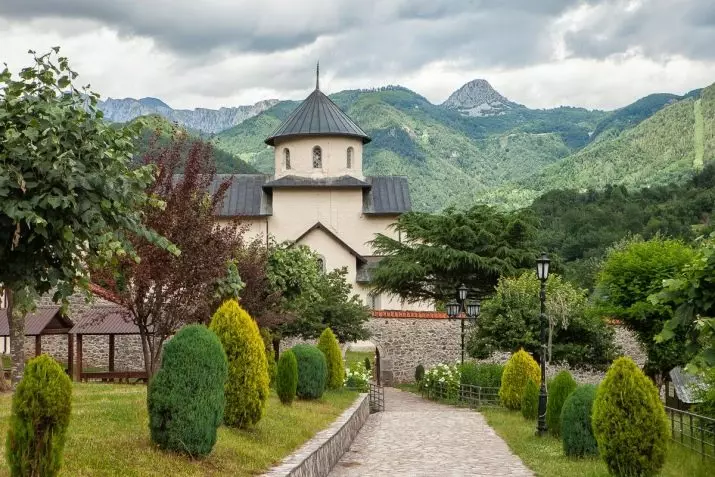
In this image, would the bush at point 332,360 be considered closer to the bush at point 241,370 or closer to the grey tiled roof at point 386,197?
the bush at point 241,370

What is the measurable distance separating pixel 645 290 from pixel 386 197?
55.5 feet

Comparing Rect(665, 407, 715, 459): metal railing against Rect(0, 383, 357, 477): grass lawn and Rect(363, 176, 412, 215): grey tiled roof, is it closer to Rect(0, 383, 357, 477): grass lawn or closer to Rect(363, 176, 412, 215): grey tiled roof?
Rect(0, 383, 357, 477): grass lawn

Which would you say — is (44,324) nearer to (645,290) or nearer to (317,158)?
(645,290)

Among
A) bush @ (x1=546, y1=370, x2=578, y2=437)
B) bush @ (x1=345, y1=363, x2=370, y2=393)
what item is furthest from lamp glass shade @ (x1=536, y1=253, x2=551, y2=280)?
Result: bush @ (x1=345, y1=363, x2=370, y2=393)

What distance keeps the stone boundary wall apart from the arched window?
87.4 ft

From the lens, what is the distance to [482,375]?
87.0ft

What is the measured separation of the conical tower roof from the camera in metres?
43.2

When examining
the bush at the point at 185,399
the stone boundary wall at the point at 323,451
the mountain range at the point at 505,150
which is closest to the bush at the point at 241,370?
the stone boundary wall at the point at 323,451

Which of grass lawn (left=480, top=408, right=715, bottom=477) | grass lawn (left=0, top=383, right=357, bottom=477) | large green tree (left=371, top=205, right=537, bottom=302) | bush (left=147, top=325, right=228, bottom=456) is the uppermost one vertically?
large green tree (left=371, top=205, right=537, bottom=302)

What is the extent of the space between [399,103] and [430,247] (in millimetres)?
157465

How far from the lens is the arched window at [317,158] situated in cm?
4350

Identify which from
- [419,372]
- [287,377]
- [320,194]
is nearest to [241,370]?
[287,377]

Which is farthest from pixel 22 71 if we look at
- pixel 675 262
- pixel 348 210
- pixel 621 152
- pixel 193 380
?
pixel 621 152

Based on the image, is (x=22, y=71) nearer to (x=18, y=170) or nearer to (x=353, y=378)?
(x=18, y=170)
